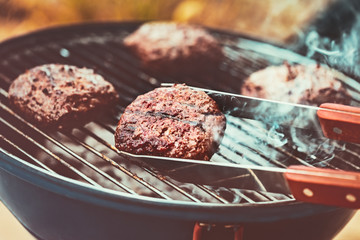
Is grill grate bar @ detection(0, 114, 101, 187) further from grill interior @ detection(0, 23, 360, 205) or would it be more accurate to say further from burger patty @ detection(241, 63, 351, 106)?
burger patty @ detection(241, 63, 351, 106)

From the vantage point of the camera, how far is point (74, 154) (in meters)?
2.01

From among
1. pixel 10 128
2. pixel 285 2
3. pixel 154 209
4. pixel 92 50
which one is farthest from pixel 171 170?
pixel 285 2

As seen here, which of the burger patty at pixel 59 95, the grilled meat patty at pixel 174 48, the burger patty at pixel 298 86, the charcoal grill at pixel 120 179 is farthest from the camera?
the grilled meat patty at pixel 174 48

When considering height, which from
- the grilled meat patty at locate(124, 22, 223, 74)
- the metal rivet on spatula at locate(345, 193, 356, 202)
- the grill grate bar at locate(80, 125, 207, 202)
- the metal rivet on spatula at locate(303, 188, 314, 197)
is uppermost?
the grilled meat patty at locate(124, 22, 223, 74)

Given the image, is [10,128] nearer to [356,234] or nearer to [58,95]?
[58,95]

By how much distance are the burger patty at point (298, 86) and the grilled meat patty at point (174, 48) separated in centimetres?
55

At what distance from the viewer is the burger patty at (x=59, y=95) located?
84.3 inches

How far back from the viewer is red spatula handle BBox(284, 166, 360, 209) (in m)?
1.40

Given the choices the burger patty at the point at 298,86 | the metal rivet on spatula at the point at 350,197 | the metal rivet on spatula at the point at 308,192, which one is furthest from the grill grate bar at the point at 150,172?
the burger patty at the point at 298,86

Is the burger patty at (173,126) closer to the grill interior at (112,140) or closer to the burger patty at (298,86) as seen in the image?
the grill interior at (112,140)

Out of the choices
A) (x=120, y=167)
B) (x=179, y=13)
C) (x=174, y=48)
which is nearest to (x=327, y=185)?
(x=120, y=167)

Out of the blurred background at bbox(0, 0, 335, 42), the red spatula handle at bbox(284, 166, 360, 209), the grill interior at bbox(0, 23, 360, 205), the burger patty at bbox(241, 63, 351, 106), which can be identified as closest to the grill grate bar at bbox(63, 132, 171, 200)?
the grill interior at bbox(0, 23, 360, 205)

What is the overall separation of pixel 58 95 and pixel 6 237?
2.74ft

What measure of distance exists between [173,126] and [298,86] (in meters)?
0.87
